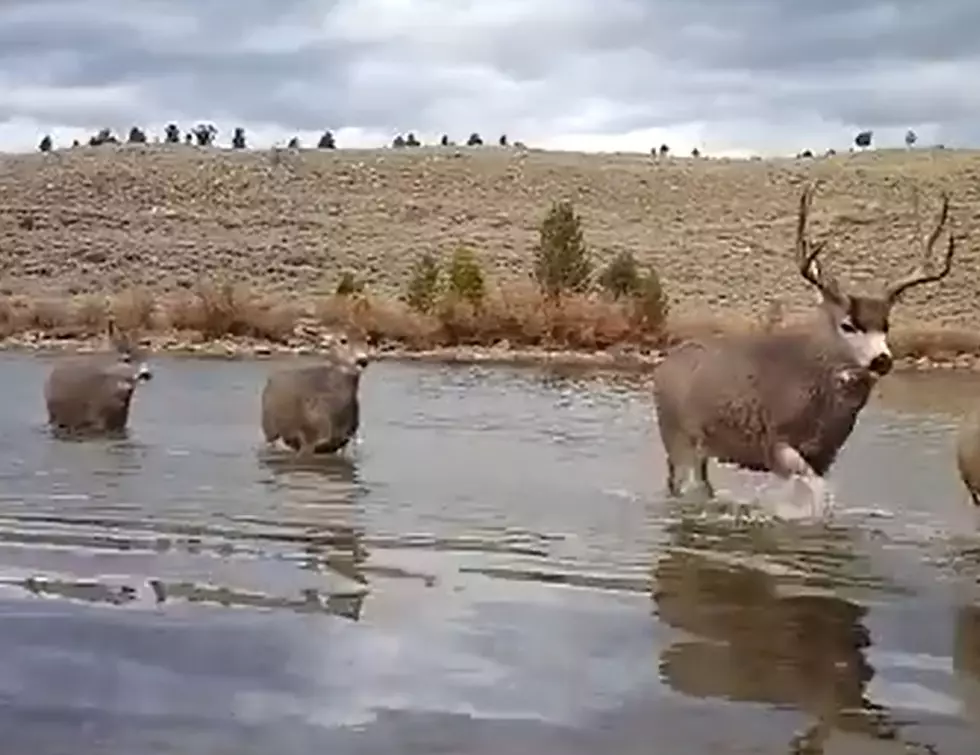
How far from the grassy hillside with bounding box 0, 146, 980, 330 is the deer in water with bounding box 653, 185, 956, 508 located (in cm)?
3682

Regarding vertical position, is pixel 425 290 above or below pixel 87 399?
above

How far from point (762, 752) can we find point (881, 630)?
9.04ft

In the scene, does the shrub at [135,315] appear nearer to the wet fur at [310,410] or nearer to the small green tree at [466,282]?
the small green tree at [466,282]

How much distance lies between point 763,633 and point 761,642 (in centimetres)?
22

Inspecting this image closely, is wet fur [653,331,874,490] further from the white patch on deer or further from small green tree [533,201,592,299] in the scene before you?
small green tree [533,201,592,299]

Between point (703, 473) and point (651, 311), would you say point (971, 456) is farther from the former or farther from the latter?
point (651, 311)

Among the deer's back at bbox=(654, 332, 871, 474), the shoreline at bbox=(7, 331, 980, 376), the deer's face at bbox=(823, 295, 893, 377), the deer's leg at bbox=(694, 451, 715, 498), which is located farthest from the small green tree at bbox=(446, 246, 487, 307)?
the deer's face at bbox=(823, 295, 893, 377)

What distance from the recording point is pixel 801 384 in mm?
13750

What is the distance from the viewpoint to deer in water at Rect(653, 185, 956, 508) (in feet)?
44.3

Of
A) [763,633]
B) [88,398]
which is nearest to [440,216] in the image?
[88,398]

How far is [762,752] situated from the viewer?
7.30 metres

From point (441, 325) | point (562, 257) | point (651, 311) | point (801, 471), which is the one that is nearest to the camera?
point (801, 471)

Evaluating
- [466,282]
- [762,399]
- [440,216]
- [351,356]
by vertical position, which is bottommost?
[762,399]

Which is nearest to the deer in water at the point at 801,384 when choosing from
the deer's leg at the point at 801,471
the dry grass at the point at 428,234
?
the deer's leg at the point at 801,471
